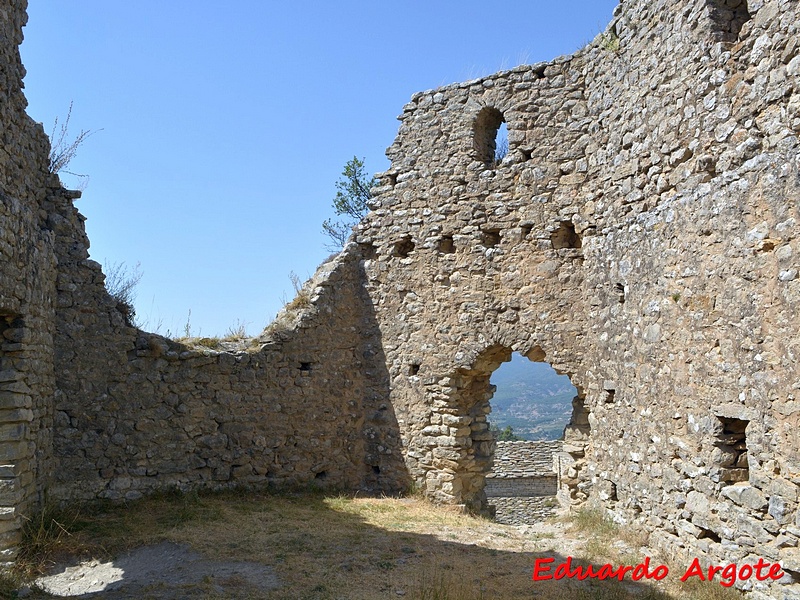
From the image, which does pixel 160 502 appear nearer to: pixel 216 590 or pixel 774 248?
pixel 216 590

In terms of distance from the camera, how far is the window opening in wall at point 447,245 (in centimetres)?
1034

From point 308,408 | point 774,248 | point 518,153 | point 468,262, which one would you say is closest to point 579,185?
point 518,153

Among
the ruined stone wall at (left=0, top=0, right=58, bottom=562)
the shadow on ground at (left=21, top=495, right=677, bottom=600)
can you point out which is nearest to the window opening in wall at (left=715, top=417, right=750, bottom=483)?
the shadow on ground at (left=21, top=495, right=677, bottom=600)

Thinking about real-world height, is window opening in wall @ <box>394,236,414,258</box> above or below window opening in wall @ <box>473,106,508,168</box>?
below

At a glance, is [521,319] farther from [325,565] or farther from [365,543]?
Answer: [325,565]

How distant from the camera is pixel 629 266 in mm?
7879

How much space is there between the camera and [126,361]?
28.8 feet

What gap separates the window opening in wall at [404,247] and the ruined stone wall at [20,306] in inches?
194

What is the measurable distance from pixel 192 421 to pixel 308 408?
1.75 metres

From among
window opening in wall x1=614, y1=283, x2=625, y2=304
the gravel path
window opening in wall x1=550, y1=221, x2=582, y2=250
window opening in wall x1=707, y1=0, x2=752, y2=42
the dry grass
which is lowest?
the gravel path

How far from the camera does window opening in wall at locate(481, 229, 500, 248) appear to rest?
10.0 meters

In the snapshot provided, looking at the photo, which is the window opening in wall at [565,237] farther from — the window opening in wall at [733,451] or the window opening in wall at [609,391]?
the window opening in wall at [733,451]

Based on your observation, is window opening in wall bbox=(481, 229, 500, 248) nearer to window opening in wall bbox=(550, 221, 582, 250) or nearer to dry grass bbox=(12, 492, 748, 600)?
window opening in wall bbox=(550, 221, 582, 250)

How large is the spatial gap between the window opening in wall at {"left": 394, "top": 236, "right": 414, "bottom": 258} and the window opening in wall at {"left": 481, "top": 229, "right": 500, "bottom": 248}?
1.25 meters
